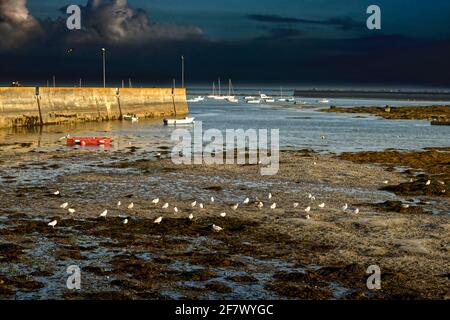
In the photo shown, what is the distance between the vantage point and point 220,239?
18.4m

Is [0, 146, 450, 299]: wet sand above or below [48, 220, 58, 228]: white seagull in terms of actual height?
below

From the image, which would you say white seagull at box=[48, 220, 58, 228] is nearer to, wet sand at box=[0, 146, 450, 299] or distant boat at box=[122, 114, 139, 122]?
wet sand at box=[0, 146, 450, 299]

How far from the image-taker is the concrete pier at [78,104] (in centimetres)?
6644

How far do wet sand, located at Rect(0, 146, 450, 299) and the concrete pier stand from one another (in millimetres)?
36901

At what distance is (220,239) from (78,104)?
215ft

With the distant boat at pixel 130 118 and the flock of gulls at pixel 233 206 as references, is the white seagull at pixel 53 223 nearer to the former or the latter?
the flock of gulls at pixel 233 206

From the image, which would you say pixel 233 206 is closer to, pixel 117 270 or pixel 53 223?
pixel 53 223

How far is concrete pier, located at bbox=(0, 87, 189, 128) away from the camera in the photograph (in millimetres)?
66438

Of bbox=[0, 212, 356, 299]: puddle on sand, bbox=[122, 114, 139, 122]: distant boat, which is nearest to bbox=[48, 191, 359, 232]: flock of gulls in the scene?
bbox=[0, 212, 356, 299]: puddle on sand

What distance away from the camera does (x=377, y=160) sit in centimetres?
3978

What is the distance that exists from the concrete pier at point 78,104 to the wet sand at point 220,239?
121ft

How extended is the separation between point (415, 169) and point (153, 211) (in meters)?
19.4

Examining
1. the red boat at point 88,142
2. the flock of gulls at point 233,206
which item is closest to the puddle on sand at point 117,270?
the flock of gulls at point 233,206
